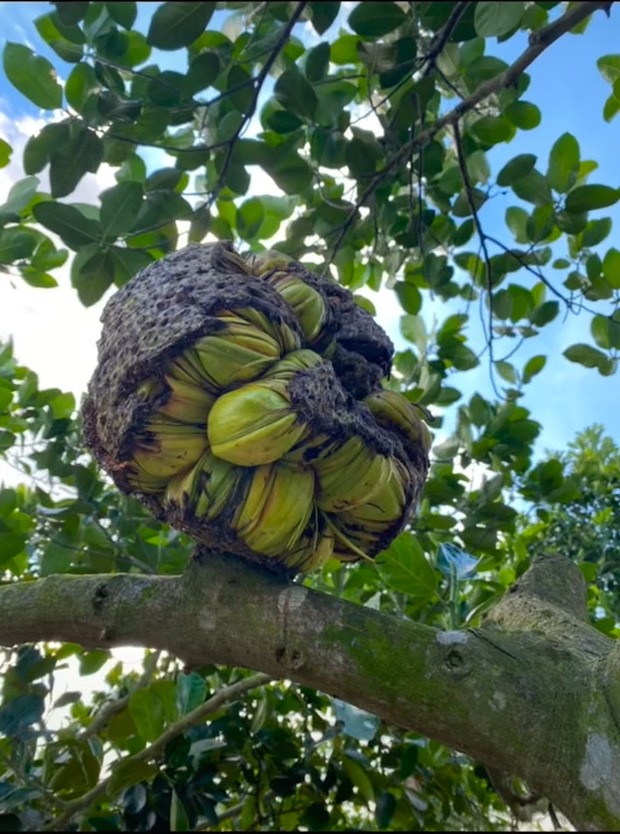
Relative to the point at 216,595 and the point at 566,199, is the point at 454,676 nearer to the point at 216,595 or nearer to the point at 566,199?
the point at 216,595

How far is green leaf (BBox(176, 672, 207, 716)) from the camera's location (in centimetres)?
174

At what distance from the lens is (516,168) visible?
5.25 ft

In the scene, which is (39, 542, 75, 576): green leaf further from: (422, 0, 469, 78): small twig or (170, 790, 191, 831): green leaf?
(422, 0, 469, 78): small twig

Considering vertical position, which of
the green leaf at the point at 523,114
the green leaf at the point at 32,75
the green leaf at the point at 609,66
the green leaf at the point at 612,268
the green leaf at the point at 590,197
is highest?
the green leaf at the point at 609,66

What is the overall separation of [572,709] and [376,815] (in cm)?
139

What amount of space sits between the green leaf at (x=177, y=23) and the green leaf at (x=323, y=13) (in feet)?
0.40

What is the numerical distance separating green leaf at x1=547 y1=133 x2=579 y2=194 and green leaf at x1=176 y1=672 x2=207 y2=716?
1.38 meters

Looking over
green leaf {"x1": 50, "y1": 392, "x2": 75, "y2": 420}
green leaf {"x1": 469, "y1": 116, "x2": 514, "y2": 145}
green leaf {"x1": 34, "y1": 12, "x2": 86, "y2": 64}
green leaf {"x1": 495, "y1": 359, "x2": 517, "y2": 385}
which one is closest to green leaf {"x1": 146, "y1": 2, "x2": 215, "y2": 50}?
green leaf {"x1": 34, "y1": 12, "x2": 86, "y2": 64}

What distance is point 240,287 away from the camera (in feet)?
3.48

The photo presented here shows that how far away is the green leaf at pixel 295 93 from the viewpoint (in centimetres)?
135

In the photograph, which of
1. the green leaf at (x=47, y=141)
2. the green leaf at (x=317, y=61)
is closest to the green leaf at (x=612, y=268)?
the green leaf at (x=317, y=61)

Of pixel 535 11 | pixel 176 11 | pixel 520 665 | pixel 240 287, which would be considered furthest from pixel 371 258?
pixel 520 665

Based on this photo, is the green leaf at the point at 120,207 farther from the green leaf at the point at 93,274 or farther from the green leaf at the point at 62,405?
the green leaf at the point at 62,405

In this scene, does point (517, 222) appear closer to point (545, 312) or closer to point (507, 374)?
point (545, 312)
